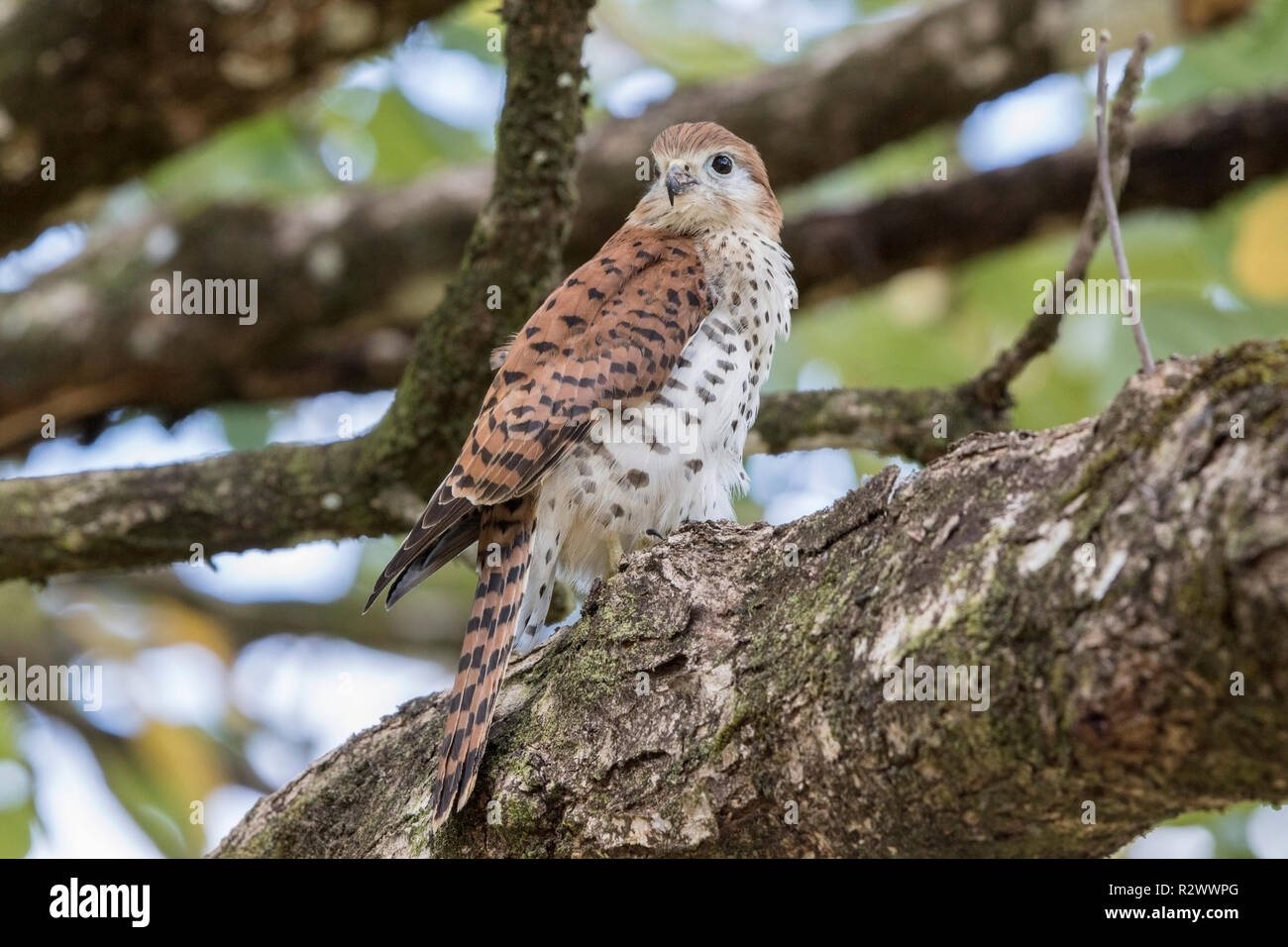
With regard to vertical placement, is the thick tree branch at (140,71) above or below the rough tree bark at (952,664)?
above

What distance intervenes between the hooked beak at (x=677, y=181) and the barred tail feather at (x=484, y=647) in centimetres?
168

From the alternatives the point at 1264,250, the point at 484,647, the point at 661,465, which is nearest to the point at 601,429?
the point at 661,465

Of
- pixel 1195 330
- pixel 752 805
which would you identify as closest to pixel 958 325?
pixel 1195 330

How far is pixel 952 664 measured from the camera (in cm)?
221

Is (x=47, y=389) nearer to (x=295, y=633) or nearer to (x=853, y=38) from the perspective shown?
(x=295, y=633)

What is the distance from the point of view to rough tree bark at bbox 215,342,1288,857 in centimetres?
189

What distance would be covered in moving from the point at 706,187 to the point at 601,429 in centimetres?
161

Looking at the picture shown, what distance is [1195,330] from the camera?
580 cm

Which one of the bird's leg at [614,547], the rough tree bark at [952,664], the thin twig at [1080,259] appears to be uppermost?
the thin twig at [1080,259]

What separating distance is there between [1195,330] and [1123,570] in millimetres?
4271

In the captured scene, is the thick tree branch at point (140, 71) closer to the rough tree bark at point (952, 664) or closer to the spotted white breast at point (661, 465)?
the spotted white breast at point (661, 465)

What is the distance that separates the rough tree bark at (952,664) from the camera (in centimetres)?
189

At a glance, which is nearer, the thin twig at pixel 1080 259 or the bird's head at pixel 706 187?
the thin twig at pixel 1080 259

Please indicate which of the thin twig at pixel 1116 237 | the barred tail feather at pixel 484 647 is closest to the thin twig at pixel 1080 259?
the thin twig at pixel 1116 237
